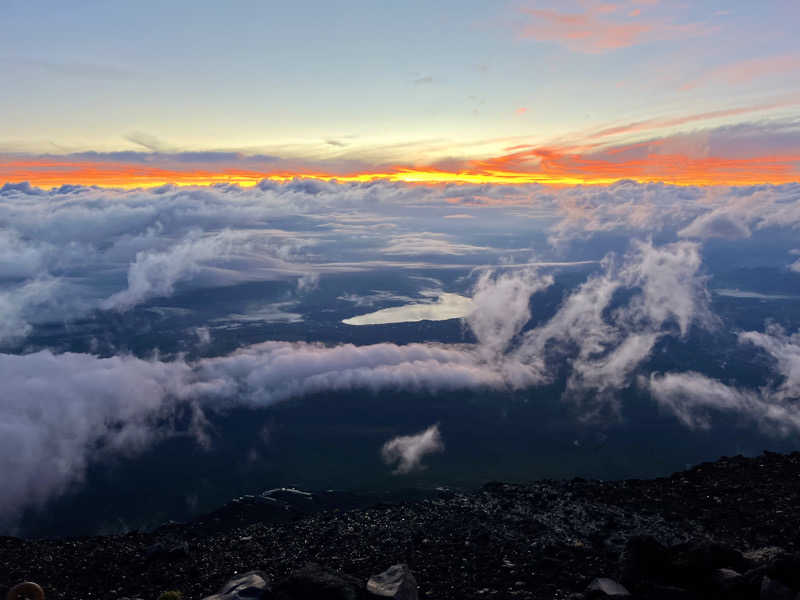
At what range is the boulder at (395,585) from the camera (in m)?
22.3

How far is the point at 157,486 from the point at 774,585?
206470mm

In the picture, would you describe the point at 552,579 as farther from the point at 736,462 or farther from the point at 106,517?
the point at 106,517

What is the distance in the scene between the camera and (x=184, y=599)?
28312 millimetres

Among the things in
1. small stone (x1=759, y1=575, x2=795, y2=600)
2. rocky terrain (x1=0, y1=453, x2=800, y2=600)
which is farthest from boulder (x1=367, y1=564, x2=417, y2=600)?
small stone (x1=759, y1=575, x2=795, y2=600)

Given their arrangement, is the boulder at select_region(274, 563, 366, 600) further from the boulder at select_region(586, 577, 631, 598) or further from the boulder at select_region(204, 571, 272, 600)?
the boulder at select_region(586, 577, 631, 598)

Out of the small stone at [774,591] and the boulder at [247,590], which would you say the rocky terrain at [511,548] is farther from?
the boulder at [247,590]

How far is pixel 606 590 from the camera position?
20297 mm

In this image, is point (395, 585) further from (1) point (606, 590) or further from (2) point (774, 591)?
(2) point (774, 591)

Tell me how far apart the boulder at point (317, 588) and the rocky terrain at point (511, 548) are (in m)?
0.05

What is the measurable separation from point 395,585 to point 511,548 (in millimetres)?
12834

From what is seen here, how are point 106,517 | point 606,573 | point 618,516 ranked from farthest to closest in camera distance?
point 106,517
point 618,516
point 606,573

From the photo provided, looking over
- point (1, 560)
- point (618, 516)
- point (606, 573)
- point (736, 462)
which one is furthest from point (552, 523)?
point (1, 560)

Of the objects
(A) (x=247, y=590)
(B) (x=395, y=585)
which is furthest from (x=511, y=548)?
(A) (x=247, y=590)

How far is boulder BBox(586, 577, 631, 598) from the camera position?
65.1 ft
